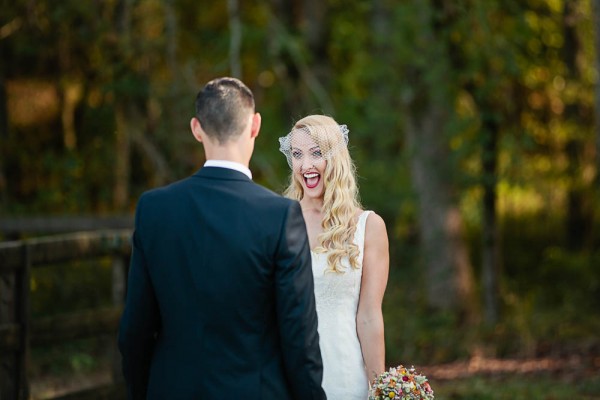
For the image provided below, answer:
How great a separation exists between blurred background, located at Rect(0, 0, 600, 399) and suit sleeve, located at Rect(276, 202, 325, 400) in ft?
17.4

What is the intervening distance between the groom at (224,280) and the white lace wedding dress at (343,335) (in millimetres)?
911

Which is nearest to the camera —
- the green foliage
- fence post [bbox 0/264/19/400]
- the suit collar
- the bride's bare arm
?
the suit collar

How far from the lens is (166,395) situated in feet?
10.9

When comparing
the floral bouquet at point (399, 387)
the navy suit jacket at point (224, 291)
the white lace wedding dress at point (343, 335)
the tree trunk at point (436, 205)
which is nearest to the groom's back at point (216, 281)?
the navy suit jacket at point (224, 291)

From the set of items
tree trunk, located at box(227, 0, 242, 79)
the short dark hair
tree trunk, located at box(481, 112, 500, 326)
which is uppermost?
tree trunk, located at box(227, 0, 242, 79)

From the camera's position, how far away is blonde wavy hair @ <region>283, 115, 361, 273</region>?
4.28 metres

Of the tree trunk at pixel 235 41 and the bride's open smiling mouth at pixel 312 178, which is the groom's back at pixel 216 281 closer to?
the bride's open smiling mouth at pixel 312 178

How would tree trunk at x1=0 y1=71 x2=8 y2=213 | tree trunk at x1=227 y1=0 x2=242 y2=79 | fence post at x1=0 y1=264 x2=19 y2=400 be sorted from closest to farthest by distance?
fence post at x1=0 y1=264 x2=19 y2=400 < tree trunk at x1=227 y1=0 x2=242 y2=79 < tree trunk at x1=0 y1=71 x2=8 y2=213

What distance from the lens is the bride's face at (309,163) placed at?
14.2 ft

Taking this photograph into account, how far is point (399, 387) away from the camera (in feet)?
12.6

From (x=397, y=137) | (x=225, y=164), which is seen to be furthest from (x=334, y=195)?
(x=397, y=137)

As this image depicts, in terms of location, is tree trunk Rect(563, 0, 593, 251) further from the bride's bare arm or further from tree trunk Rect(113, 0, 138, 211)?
the bride's bare arm

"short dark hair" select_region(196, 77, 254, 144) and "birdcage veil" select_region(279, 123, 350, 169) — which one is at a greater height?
"short dark hair" select_region(196, 77, 254, 144)

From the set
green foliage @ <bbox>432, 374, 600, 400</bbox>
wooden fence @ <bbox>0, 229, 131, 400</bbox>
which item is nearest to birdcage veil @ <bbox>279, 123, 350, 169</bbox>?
wooden fence @ <bbox>0, 229, 131, 400</bbox>
